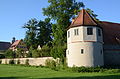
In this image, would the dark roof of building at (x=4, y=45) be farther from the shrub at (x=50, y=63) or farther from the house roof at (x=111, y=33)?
the house roof at (x=111, y=33)

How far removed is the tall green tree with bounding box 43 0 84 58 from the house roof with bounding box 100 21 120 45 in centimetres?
698

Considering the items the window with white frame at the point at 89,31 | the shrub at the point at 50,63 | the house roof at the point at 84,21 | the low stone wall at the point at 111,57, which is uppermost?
the house roof at the point at 84,21

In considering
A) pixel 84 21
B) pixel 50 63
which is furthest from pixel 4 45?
pixel 84 21

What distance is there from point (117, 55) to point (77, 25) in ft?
35.6

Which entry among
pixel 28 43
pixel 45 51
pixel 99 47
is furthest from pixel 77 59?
pixel 28 43

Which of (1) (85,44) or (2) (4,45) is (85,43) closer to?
(1) (85,44)

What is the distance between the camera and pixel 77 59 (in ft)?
111

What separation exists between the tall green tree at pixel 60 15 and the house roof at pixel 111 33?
6982 millimetres

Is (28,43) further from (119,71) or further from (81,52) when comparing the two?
(119,71)

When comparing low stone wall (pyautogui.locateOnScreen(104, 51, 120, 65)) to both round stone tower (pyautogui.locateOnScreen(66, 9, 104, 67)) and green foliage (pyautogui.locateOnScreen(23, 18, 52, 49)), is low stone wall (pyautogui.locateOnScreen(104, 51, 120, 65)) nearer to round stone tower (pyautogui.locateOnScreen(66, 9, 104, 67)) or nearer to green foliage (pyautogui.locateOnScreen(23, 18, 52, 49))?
round stone tower (pyautogui.locateOnScreen(66, 9, 104, 67))

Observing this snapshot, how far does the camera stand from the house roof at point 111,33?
40.8 meters

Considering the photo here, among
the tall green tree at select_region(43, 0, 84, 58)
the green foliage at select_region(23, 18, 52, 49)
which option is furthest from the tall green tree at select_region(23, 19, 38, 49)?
the tall green tree at select_region(43, 0, 84, 58)

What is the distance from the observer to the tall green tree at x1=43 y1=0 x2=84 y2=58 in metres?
43.5

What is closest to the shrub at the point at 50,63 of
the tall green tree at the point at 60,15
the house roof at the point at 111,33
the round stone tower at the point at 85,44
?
the tall green tree at the point at 60,15
